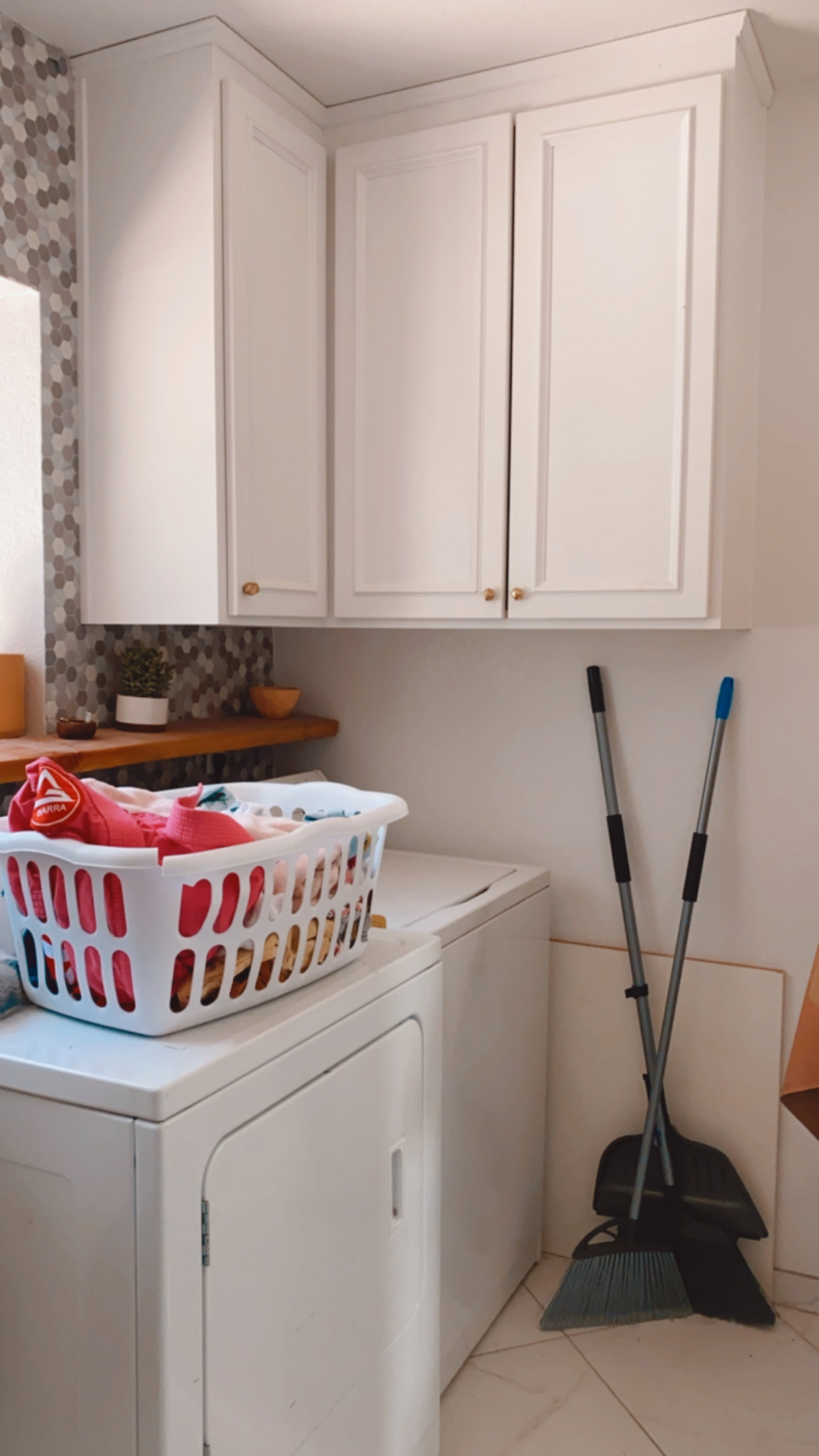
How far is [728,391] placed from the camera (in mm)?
1881

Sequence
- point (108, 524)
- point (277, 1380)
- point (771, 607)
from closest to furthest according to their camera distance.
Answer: point (277, 1380) → point (108, 524) → point (771, 607)

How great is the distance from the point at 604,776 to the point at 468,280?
1.00 m

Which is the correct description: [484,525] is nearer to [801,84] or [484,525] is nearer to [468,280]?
[468,280]

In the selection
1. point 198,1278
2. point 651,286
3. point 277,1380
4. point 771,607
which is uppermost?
point 651,286

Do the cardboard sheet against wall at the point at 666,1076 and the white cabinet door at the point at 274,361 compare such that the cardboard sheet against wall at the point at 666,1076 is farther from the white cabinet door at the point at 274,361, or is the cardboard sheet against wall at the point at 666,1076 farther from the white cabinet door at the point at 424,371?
the white cabinet door at the point at 274,361

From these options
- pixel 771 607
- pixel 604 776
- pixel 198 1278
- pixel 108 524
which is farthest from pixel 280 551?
pixel 198 1278

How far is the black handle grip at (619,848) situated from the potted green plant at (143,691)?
92 cm

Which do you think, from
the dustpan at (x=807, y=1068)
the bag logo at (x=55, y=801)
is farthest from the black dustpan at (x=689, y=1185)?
the bag logo at (x=55, y=801)

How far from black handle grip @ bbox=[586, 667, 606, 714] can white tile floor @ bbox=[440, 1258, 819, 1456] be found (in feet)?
3.96

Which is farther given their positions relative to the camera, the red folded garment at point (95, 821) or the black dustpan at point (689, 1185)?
the black dustpan at point (689, 1185)

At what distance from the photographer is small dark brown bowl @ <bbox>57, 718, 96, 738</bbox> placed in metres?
1.86

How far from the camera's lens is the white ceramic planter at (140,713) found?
6.61 feet

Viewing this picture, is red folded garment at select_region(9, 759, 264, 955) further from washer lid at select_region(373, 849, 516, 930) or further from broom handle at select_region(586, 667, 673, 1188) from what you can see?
broom handle at select_region(586, 667, 673, 1188)

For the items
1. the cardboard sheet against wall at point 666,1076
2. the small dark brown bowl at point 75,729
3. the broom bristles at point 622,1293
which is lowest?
the broom bristles at point 622,1293
